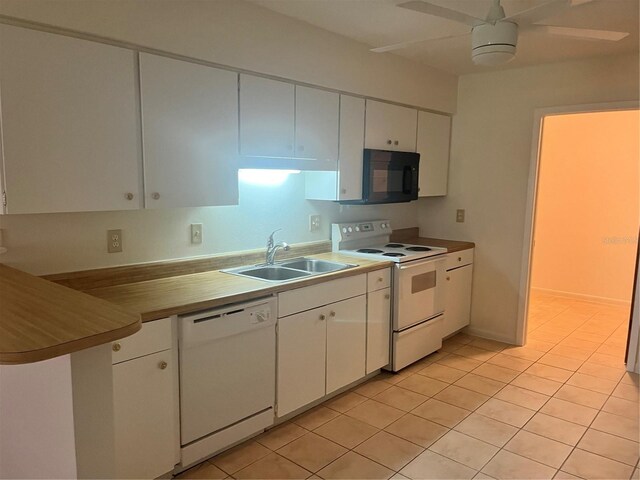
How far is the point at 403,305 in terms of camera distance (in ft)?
11.6

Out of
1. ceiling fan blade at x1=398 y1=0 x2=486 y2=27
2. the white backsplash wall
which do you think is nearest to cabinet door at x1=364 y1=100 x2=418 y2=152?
the white backsplash wall

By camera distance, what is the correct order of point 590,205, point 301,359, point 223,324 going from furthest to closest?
point 590,205
point 301,359
point 223,324

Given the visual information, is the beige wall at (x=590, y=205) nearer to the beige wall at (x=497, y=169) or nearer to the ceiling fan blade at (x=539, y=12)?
the beige wall at (x=497, y=169)

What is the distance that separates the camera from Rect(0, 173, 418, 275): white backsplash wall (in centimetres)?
222

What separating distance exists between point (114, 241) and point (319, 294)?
3.91 feet

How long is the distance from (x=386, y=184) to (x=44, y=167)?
2479 millimetres

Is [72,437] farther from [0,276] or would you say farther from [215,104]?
[215,104]

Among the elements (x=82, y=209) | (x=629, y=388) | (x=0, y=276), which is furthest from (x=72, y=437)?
(x=629, y=388)

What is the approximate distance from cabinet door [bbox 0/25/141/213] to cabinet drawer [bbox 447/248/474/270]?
2.74m

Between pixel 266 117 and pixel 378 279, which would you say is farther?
pixel 378 279

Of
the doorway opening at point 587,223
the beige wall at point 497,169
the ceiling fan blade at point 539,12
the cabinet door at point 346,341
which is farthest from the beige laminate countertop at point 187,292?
the doorway opening at point 587,223

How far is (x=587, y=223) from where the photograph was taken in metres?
5.68

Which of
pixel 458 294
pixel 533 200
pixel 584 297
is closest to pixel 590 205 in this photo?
pixel 584 297

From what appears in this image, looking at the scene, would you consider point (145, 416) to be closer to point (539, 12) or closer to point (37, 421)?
point (37, 421)
